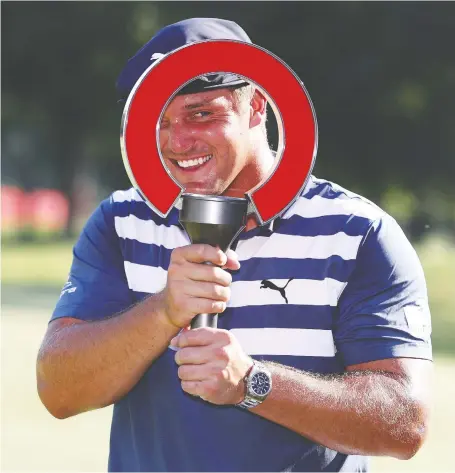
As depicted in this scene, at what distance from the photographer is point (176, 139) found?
2.74 metres

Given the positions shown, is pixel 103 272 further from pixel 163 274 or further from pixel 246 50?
pixel 246 50

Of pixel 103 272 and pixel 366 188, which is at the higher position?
pixel 103 272

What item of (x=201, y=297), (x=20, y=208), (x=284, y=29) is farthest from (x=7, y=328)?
(x=20, y=208)

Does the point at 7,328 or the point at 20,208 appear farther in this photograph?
the point at 20,208

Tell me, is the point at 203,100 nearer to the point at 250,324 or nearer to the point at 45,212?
the point at 250,324

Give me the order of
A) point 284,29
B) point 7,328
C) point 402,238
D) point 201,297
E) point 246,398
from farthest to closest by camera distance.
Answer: point 284,29 → point 7,328 → point 402,238 → point 246,398 → point 201,297

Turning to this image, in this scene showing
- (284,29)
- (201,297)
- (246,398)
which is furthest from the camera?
(284,29)

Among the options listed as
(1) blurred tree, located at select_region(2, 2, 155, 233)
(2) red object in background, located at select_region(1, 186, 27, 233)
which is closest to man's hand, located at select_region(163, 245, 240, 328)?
(1) blurred tree, located at select_region(2, 2, 155, 233)

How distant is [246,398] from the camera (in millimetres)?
2602

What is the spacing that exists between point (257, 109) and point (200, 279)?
0.86 metres

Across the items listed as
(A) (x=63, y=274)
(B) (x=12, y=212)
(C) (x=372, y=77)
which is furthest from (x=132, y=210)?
(B) (x=12, y=212)

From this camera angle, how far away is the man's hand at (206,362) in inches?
94.1

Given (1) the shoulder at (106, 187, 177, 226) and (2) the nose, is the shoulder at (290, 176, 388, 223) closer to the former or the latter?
(1) the shoulder at (106, 187, 177, 226)

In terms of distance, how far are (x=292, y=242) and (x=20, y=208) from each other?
4025 centimetres
